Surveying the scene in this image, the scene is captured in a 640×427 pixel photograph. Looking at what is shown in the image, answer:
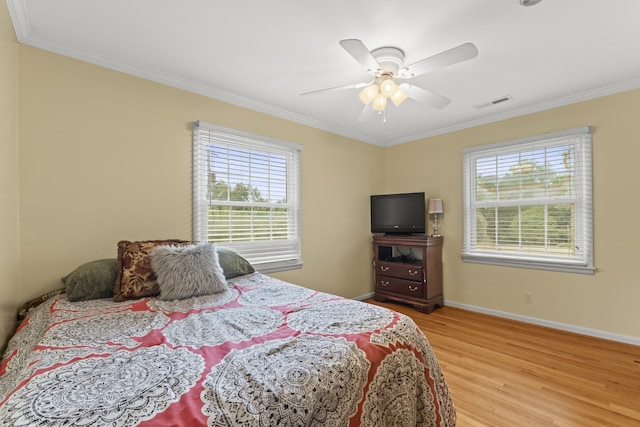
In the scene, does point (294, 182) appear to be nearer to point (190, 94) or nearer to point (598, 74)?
point (190, 94)

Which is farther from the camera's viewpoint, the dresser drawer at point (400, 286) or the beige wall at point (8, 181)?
the dresser drawer at point (400, 286)

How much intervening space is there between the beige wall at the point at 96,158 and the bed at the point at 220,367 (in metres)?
0.53

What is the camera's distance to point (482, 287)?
355 centimetres

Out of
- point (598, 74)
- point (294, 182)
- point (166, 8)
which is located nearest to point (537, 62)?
point (598, 74)

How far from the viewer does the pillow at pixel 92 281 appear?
5.64ft

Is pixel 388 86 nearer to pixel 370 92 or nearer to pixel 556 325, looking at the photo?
pixel 370 92

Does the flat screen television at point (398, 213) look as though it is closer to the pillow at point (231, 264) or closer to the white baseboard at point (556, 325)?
the white baseboard at point (556, 325)

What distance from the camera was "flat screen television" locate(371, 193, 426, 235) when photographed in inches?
153

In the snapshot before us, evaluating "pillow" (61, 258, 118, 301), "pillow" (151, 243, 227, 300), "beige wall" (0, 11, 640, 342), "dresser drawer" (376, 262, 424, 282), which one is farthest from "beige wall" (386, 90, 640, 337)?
"pillow" (61, 258, 118, 301)

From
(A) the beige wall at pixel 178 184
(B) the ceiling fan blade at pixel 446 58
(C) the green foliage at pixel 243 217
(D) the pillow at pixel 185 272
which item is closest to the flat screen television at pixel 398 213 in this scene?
(A) the beige wall at pixel 178 184

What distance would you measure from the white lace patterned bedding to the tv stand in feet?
7.47

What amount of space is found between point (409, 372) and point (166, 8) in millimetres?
2352

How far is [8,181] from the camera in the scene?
1619 millimetres

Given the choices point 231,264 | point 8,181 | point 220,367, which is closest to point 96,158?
point 8,181
